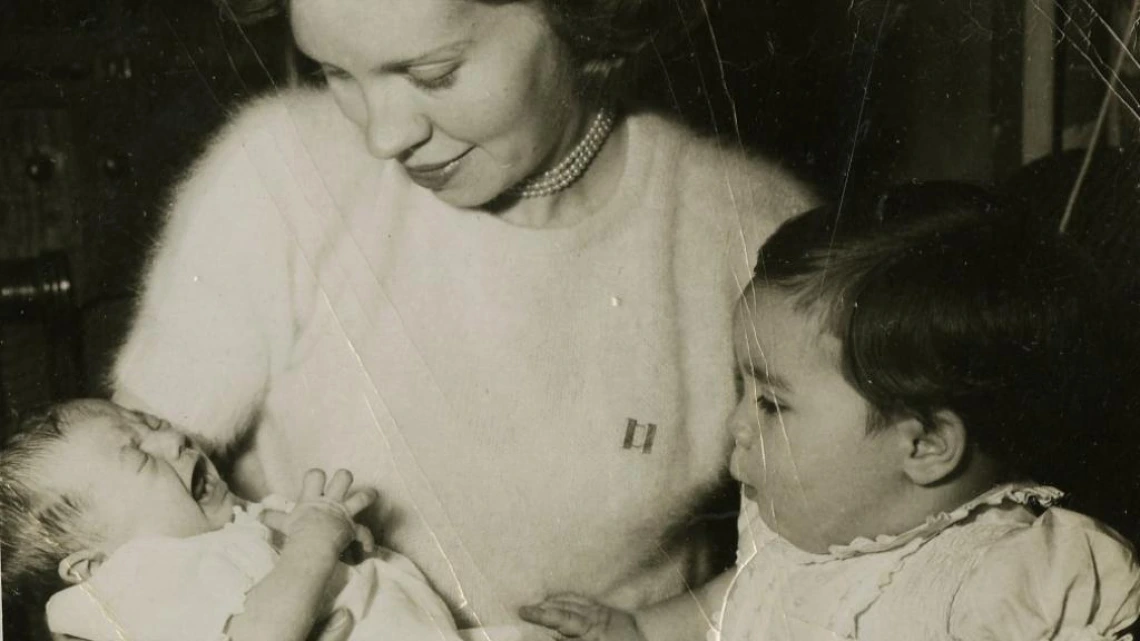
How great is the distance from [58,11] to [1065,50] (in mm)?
1042

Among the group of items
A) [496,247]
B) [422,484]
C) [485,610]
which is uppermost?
[496,247]

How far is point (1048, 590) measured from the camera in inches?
52.4

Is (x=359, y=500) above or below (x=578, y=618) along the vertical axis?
above

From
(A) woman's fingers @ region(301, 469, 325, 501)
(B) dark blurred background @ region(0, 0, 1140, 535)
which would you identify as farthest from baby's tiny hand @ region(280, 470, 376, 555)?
(B) dark blurred background @ region(0, 0, 1140, 535)

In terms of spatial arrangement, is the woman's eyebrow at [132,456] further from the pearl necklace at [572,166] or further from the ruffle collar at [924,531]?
the ruffle collar at [924,531]

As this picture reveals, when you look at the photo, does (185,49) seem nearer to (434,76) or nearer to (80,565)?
(434,76)

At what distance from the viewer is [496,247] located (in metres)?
1.29

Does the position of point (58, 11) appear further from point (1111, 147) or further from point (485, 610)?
point (1111, 147)

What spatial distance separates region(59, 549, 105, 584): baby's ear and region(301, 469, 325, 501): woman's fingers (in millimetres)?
197

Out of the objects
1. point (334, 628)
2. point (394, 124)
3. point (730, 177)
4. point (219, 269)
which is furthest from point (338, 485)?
point (730, 177)

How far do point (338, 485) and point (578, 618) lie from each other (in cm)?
28

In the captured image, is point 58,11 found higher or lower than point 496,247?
higher

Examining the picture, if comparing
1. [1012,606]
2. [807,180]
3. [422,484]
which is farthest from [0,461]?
[1012,606]

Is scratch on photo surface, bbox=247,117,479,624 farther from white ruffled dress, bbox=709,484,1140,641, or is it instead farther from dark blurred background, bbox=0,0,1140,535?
white ruffled dress, bbox=709,484,1140,641
